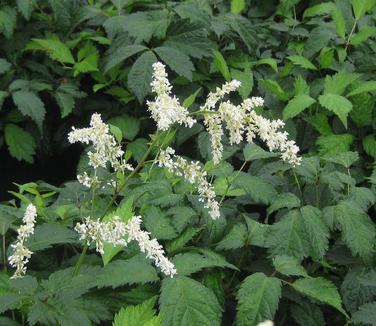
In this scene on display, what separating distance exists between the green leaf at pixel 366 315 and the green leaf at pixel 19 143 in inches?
78.3

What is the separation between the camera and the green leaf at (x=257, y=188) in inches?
82.5

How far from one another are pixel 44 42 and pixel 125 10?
1.63 ft

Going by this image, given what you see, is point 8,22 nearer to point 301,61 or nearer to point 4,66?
point 4,66

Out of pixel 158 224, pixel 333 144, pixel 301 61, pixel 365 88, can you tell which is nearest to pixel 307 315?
pixel 158 224

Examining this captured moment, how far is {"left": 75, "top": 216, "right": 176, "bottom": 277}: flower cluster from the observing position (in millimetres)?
1533

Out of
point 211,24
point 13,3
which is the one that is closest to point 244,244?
point 211,24

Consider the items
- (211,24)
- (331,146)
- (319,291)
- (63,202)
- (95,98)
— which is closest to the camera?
(319,291)

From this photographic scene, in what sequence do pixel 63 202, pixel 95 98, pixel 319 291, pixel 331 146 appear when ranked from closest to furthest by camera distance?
pixel 319 291, pixel 63 202, pixel 331 146, pixel 95 98

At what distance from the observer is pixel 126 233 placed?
5.26 ft

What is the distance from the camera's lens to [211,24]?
10.3ft

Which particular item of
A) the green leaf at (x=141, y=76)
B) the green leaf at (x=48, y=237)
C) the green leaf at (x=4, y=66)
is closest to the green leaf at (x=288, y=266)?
the green leaf at (x=48, y=237)

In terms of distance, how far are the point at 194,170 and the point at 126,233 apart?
266 millimetres

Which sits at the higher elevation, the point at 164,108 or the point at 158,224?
the point at 164,108

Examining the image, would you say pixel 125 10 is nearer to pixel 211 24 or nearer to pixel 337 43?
pixel 211 24
